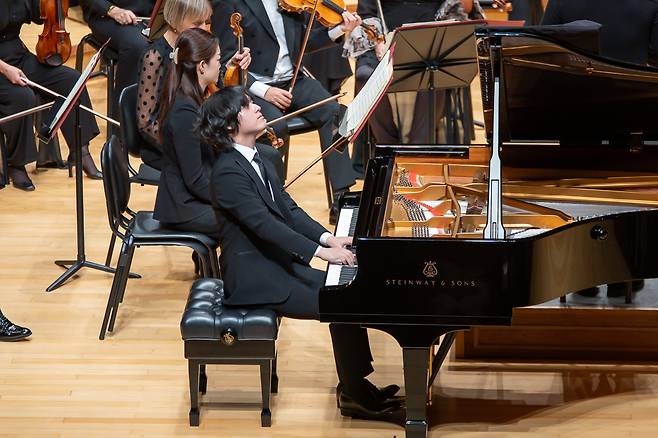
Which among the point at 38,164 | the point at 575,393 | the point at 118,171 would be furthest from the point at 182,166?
the point at 38,164

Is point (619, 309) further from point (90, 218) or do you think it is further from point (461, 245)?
point (90, 218)

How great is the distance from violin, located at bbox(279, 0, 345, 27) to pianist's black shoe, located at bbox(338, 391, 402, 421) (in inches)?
99.4

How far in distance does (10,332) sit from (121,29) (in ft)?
9.22

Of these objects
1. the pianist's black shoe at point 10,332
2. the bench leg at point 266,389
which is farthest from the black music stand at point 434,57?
the pianist's black shoe at point 10,332

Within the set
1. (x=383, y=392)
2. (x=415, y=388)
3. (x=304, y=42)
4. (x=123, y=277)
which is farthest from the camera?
(x=304, y=42)

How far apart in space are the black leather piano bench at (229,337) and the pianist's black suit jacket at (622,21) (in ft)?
7.76

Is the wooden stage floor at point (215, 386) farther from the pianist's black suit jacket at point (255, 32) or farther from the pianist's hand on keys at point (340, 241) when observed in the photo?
the pianist's black suit jacket at point (255, 32)

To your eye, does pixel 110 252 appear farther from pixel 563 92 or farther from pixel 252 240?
pixel 563 92

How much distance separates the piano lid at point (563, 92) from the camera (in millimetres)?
4102

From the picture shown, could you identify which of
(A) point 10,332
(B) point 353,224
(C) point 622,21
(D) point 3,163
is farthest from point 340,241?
(D) point 3,163

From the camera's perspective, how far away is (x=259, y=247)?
167 inches

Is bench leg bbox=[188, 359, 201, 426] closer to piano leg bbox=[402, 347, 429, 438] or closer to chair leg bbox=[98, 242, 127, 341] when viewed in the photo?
piano leg bbox=[402, 347, 429, 438]

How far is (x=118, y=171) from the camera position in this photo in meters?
5.00

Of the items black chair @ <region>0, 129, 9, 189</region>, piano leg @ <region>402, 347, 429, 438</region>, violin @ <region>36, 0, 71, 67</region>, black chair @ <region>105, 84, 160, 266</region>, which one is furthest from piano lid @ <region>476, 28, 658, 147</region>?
black chair @ <region>0, 129, 9, 189</region>
